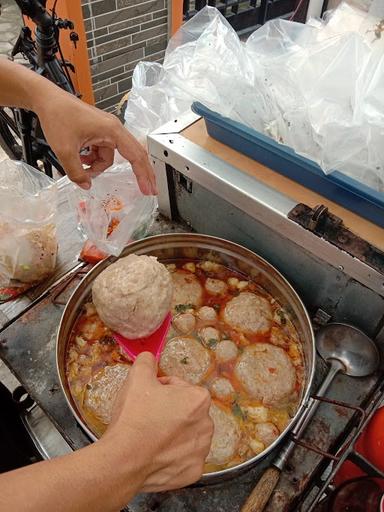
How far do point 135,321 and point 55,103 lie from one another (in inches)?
28.3

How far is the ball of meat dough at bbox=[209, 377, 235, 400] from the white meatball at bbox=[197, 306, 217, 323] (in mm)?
223

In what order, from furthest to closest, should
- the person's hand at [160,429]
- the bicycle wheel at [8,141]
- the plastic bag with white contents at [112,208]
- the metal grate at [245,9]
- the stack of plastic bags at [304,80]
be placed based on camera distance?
1. the metal grate at [245,9]
2. the bicycle wheel at [8,141]
3. the plastic bag with white contents at [112,208]
4. the stack of plastic bags at [304,80]
5. the person's hand at [160,429]

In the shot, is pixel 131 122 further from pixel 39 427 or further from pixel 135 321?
pixel 39 427

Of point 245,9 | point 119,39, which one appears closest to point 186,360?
point 119,39

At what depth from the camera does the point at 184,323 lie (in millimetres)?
1440

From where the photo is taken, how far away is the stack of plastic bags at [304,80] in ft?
3.97

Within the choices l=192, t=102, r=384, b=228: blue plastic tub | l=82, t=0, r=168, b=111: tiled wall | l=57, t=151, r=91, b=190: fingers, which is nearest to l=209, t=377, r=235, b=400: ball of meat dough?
l=192, t=102, r=384, b=228: blue plastic tub

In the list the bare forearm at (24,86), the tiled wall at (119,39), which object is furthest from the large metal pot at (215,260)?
the tiled wall at (119,39)

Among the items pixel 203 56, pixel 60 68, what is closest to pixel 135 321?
pixel 203 56

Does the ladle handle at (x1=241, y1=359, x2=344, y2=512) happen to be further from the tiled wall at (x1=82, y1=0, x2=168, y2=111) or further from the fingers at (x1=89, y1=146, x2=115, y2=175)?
the tiled wall at (x1=82, y1=0, x2=168, y2=111)

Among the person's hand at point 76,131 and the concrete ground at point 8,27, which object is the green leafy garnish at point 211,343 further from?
the concrete ground at point 8,27

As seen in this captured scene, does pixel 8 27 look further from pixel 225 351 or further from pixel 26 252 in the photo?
pixel 225 351

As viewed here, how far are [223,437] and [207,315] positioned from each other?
1.37ft

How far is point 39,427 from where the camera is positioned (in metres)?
1.66
